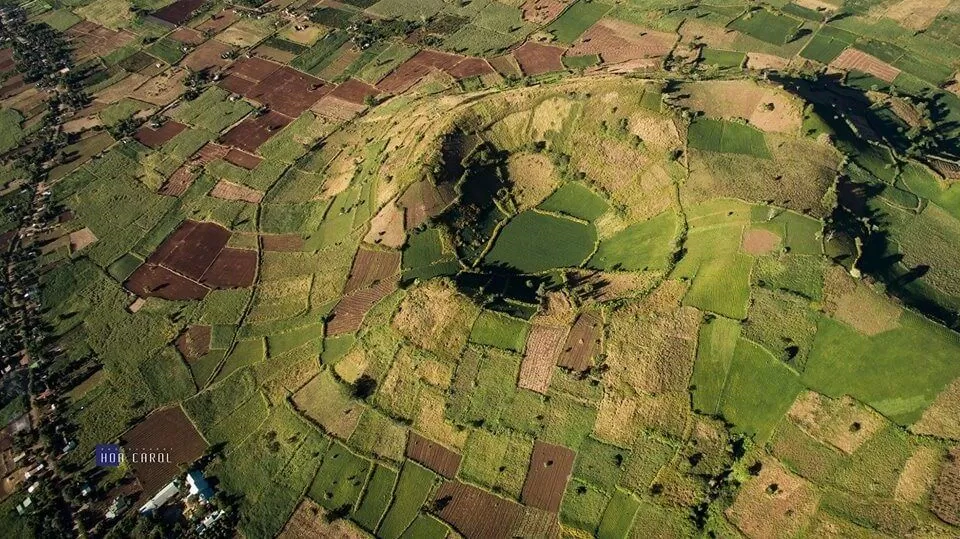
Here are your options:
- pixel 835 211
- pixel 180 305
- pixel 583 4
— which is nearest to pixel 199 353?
pixel 180 305

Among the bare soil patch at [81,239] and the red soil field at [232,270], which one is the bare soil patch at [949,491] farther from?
the bare soil patch at [81,239]

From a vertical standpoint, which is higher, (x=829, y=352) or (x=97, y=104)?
(x=829, y=352)

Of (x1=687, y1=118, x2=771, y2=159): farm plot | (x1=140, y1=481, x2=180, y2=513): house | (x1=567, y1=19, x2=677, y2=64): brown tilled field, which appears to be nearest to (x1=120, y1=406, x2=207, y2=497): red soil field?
(x1=140, y1=481, x2=180, y2=513): house

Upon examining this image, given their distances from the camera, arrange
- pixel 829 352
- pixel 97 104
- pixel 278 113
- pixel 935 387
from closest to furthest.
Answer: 1. pixel 935 387
2. pixel 829 352
3. pixel 278 113
4. pixel 97 104

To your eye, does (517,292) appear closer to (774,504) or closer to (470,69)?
(774,504)

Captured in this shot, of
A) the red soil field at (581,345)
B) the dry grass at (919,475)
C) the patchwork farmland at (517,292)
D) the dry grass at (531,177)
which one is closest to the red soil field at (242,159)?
the patchwork farmland at (517,292)

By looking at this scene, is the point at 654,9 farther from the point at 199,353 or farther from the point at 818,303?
the point at 199,353

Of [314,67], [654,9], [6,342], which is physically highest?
[654,9]
